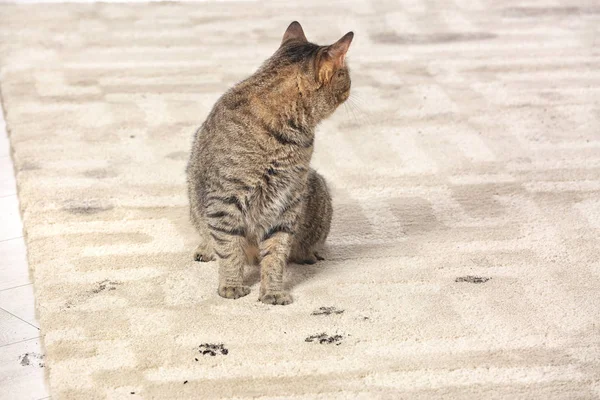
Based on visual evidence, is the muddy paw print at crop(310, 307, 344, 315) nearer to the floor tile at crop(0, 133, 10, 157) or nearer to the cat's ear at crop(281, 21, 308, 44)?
the cat's ear at crop(281, 21, 308, 44)

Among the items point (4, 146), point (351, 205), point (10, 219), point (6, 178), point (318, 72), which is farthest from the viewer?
point (4, 146)

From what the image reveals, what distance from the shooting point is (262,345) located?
2.37 m

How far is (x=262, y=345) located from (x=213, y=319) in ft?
0.61

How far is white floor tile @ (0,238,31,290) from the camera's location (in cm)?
273

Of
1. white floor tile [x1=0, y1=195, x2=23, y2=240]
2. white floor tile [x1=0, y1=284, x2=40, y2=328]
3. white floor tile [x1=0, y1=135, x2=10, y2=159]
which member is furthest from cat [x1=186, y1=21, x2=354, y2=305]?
white floor tile [x1=0, y1=135, x2=10, y2=159]

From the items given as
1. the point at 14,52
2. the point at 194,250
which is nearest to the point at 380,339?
the point at 194,250

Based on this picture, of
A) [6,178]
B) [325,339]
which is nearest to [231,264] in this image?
[325,339]

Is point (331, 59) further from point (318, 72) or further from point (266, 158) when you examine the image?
point (266, 158)

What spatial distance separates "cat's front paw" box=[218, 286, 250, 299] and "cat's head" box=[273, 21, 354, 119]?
0.52 metres

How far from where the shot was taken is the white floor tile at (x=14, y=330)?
243 cm

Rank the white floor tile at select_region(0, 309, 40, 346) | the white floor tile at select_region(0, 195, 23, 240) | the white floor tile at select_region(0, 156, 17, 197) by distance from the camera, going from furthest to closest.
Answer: the white floor tile at select_region(0, 156, 17, 197) → the white floor tile at select_region(0, 195, 23, 240) → the white floor tile at select_region(0, 309, 40, 346)

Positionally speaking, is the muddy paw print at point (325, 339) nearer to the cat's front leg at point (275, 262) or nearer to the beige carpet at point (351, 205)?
the beige carpet at point (351, 205)

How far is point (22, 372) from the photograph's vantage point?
→ 227 centimetres

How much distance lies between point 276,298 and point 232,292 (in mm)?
126
